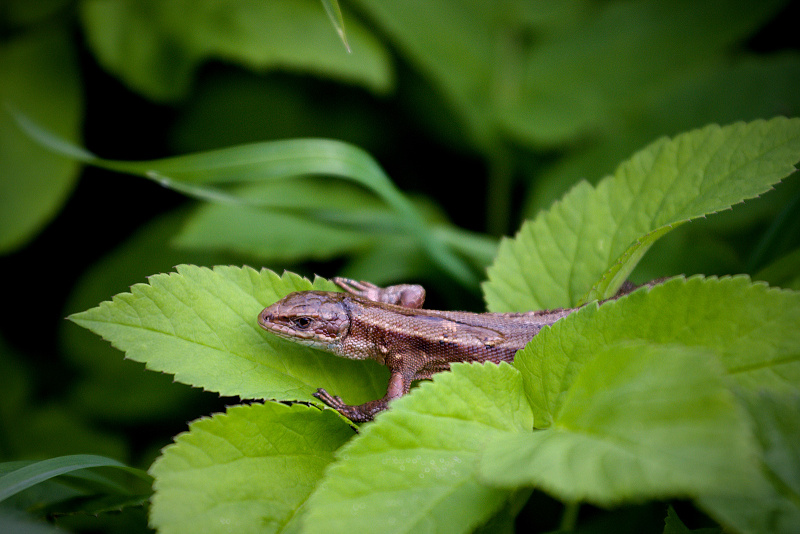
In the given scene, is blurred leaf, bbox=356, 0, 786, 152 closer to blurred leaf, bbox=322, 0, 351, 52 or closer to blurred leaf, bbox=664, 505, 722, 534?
blurred leaf, bbox=322, 0, 351, 52

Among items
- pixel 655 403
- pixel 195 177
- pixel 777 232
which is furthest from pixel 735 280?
pixel 195 177

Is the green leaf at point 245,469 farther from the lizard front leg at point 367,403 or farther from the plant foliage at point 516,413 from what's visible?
the lizard front leg at point 367,403

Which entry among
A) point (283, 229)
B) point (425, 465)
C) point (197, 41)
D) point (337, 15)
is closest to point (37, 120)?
point (197, 41)

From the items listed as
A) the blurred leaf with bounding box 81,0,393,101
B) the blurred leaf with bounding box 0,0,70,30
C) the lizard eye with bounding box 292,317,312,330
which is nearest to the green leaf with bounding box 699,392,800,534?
the lizard eye with bounding box 292,317,312,330

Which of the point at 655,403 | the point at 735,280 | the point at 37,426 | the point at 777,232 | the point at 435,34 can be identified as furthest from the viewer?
the point at 435,34

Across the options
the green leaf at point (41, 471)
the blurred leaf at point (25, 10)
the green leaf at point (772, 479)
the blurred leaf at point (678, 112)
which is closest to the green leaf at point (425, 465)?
the green leaf at point (772, 479)

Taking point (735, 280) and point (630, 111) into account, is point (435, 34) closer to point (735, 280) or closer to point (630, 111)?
point (630, 111)
